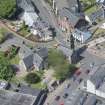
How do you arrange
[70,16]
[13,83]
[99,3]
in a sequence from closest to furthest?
[13,83]
[70,16]
[99,3]

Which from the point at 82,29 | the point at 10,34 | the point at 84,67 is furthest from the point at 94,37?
the point at 10,34

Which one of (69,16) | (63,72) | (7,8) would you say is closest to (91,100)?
(63,72)

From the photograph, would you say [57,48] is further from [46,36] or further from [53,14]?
[53,14]

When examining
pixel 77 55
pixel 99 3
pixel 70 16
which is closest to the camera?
pixel 77 55

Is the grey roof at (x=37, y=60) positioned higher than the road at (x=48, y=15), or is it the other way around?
the road at (x=48, y=15)

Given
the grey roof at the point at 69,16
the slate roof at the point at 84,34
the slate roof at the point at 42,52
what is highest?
the grey roof at the point at 69,16

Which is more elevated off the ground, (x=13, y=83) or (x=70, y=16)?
(x=70, y=16)

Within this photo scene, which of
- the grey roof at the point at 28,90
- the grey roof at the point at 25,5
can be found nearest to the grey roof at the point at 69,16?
the grey roof at the point at 25,5

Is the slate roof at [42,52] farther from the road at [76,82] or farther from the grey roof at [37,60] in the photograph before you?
the road at [76,82]

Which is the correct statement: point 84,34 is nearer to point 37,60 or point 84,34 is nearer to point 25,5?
point 37,60
